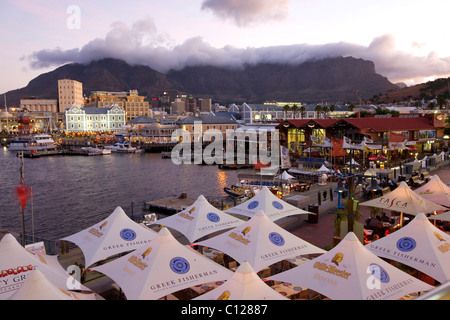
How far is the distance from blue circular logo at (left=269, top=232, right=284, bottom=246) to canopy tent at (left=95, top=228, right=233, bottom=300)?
7.64 ft

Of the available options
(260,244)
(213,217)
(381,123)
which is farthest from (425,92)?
(260,244)

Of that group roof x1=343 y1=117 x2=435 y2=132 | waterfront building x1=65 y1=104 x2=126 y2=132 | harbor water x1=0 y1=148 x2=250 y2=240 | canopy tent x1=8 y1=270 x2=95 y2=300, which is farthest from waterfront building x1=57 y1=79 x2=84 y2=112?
canopy tent x1=8 y1=270 x2=95 y2=300

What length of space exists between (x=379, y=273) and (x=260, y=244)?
3650mm

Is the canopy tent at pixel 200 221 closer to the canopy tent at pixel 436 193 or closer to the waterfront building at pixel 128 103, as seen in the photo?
the canopy tent at pixel 436 193

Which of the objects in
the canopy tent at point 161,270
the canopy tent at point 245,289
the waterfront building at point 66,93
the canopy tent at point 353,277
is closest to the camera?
the canopy tent at point 245,289

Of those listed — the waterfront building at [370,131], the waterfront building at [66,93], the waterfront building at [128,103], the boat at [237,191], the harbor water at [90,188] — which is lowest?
the harbor water at [90,188]

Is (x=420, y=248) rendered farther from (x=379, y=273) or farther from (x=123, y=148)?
(x=123, y=148)

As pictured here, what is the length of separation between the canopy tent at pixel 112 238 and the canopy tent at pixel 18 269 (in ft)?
7.91

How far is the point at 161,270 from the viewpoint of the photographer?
8859 millimetres

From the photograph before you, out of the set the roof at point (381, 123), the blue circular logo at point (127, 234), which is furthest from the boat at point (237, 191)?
the roof at point (381, 123)

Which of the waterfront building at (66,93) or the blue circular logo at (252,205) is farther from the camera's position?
the waterfront building at (66,93)

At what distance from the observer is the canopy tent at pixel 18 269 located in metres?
8.56
